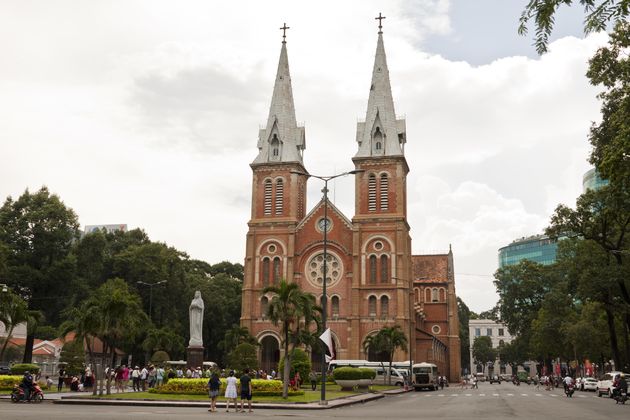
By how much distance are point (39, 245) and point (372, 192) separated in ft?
107

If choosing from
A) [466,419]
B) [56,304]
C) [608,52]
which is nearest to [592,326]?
[608,52]

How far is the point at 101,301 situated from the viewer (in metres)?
32.0

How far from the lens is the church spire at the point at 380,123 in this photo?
71.4m

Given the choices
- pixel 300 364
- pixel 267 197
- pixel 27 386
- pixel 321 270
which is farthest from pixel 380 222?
pixel 27 386

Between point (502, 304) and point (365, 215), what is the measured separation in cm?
2663

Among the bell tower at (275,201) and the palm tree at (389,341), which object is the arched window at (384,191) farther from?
the palm tree at (389,341)

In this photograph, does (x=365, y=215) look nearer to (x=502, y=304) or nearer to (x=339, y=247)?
(x=339, y=247)

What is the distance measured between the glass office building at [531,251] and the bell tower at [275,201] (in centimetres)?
9877

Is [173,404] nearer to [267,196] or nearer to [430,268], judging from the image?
[267,196]

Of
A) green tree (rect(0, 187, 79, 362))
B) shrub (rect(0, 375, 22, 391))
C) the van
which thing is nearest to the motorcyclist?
shrub (rect(0, 375, 22, 391))

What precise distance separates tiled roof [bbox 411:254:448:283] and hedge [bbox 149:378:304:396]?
216ft

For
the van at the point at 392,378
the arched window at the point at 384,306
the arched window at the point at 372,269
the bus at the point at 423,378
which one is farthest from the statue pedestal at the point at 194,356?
the arched window at the point at 372,269

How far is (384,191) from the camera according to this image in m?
69.9

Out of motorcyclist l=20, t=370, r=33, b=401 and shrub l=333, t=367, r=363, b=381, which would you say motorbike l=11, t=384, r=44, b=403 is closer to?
motorcyclist l=20, t=370, r=33, b=401
